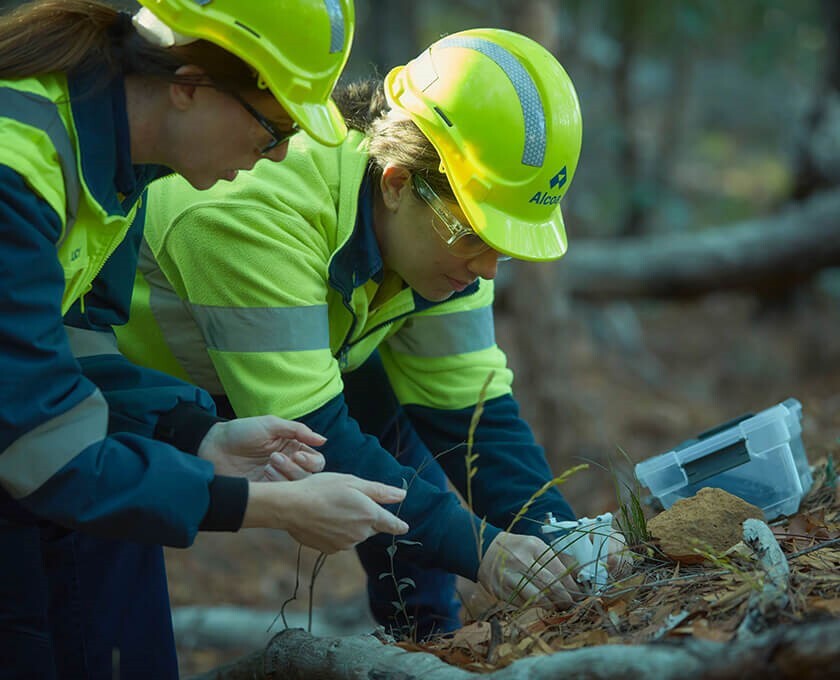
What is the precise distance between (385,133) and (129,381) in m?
1.00

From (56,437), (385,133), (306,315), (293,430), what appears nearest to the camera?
(56,437)

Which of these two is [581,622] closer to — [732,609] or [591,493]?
[732,609]

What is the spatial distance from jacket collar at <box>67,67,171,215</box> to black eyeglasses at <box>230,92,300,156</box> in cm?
25

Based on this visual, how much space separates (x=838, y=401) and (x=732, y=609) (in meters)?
4.42

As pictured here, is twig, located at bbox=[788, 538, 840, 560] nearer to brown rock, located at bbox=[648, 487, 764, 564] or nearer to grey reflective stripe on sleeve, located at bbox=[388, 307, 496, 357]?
brown rock, located at bbox=[648, 487, 764, 564]

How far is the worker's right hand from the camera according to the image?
2.12m

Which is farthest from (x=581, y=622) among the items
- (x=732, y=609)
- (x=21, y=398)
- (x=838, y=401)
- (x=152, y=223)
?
(x=838, y=401)

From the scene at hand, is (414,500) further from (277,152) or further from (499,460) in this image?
(277,152)

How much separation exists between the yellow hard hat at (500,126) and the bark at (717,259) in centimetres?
584

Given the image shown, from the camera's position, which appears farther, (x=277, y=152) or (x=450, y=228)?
(x=450, y=228)

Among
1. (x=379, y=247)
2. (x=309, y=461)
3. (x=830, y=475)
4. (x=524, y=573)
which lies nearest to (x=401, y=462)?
(x=379, y=247)

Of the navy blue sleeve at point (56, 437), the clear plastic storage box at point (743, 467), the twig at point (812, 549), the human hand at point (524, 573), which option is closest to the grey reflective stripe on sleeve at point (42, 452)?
the navy blue sleeve at point (56, 437)

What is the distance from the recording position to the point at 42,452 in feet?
6.32

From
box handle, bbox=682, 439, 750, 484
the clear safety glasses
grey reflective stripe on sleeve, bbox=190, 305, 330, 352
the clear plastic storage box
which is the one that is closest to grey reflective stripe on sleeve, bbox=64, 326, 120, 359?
grey reflective stripe on sleeve, bbox=190, 305, 330, 352
